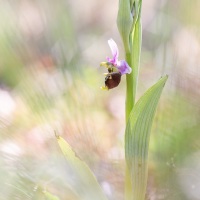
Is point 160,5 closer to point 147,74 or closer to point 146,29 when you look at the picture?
point 146,29

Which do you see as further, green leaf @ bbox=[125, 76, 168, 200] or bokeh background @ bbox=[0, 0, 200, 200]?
bokeh background @ bbox=[0, 0, 200, 200]

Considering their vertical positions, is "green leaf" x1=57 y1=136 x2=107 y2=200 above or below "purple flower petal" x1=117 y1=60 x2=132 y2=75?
below

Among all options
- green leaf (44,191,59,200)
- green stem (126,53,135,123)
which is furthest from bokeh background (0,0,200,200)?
green stem (126,53,135,123)

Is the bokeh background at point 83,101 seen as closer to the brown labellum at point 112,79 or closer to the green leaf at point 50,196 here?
the green leaf at point 50,196

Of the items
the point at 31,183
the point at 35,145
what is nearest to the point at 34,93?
the point at 35,145

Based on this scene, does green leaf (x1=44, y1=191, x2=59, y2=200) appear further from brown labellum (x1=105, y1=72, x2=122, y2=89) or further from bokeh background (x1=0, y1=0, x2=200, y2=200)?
brown labellum (x1=105, y1=72, x2=122, y2=89)
